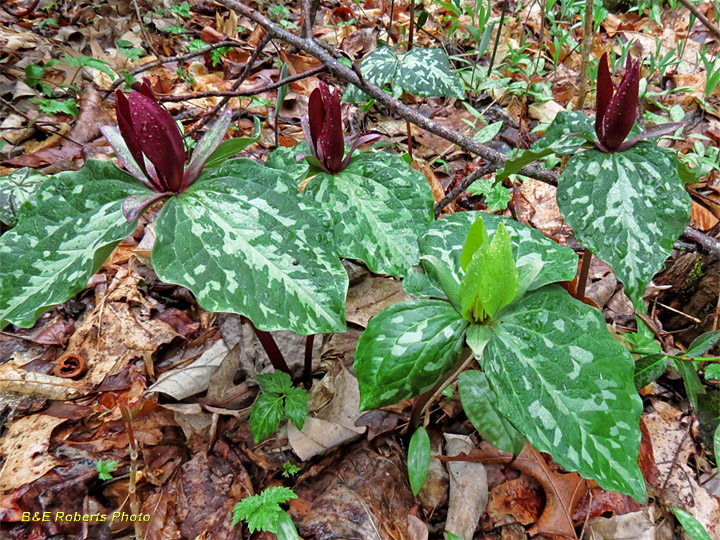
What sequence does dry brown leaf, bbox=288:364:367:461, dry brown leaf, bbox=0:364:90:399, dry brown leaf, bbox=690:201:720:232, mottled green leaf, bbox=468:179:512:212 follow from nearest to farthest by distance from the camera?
1. dry brown leaf, bbox=288:364:367:461
2. dry brown leaf, bbox=0:364:90:399
3. mottled green leaf, bbox=468:179:512:212
4. dry brown leaf, bbox=690:201:720:232

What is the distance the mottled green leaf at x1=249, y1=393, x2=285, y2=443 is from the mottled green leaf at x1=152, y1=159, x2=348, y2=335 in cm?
43

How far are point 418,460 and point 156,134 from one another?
3.11 feet

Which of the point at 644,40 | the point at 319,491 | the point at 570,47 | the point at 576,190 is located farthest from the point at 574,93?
the point at 319,491

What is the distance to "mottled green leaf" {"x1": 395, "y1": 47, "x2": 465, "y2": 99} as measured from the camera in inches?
69.1

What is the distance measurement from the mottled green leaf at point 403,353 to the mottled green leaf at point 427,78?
3.92 feet

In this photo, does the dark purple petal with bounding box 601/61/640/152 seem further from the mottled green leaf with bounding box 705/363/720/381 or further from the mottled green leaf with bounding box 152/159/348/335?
the mottled green leaf with bounding box 152/159/348/335

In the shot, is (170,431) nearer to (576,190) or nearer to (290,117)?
(576,190)

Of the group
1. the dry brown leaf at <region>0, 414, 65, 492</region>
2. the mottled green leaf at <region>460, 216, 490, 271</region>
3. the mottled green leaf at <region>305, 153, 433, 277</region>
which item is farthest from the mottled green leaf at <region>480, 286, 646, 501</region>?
the dry brown leaf at <region>0, 414, 65, 492</region>

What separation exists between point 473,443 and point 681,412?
0.69 metres

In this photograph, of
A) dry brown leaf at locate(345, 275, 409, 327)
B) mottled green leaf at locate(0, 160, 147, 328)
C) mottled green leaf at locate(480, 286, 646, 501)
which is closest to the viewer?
mottled green leaf at locate(480, 286, 646, 501)

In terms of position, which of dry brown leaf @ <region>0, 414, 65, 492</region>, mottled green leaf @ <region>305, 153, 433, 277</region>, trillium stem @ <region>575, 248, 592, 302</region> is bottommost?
dry brown leaf @ <region>0, 414, 65, 492</region>

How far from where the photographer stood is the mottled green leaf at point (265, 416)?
1153mm

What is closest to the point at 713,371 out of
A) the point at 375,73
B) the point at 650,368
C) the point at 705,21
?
the point at 650,368

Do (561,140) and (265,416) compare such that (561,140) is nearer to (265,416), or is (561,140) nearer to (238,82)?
(265,416)
